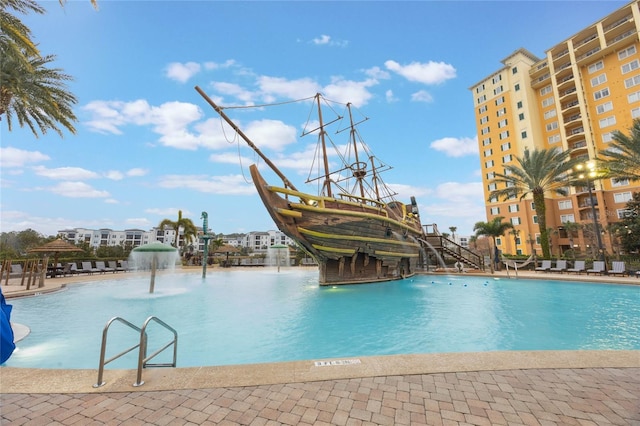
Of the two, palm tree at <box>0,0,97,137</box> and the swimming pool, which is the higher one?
palm tree at <box>0,0,97,137</box>

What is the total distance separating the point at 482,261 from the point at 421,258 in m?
4.85

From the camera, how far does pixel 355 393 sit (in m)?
2.86

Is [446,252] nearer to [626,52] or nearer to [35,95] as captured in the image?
[35,95]

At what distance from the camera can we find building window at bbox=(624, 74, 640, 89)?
33281 millimetres

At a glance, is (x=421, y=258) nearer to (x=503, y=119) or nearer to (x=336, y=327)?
(x=336, y=327)

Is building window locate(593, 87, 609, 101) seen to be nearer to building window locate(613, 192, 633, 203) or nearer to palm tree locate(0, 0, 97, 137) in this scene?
building window locate(613, 192, 633, 203)

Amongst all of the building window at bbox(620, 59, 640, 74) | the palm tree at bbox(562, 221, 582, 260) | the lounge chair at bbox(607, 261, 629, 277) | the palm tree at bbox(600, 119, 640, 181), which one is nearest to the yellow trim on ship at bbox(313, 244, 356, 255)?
the lounge chair at bbox(607, 261, 629, 277)

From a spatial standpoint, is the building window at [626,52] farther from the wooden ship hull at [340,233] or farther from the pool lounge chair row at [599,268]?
the wooden ship hull at [340,233]

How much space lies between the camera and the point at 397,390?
291cm

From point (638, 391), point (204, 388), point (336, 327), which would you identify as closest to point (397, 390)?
point (204, 388)

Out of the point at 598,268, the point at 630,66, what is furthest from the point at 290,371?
the point at 630,66

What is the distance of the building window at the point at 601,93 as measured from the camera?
3588 cm

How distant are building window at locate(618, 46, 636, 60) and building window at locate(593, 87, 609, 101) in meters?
3.87

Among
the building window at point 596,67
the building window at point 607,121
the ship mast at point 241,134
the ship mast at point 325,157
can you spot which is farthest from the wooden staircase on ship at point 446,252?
the building window at point 596,67
